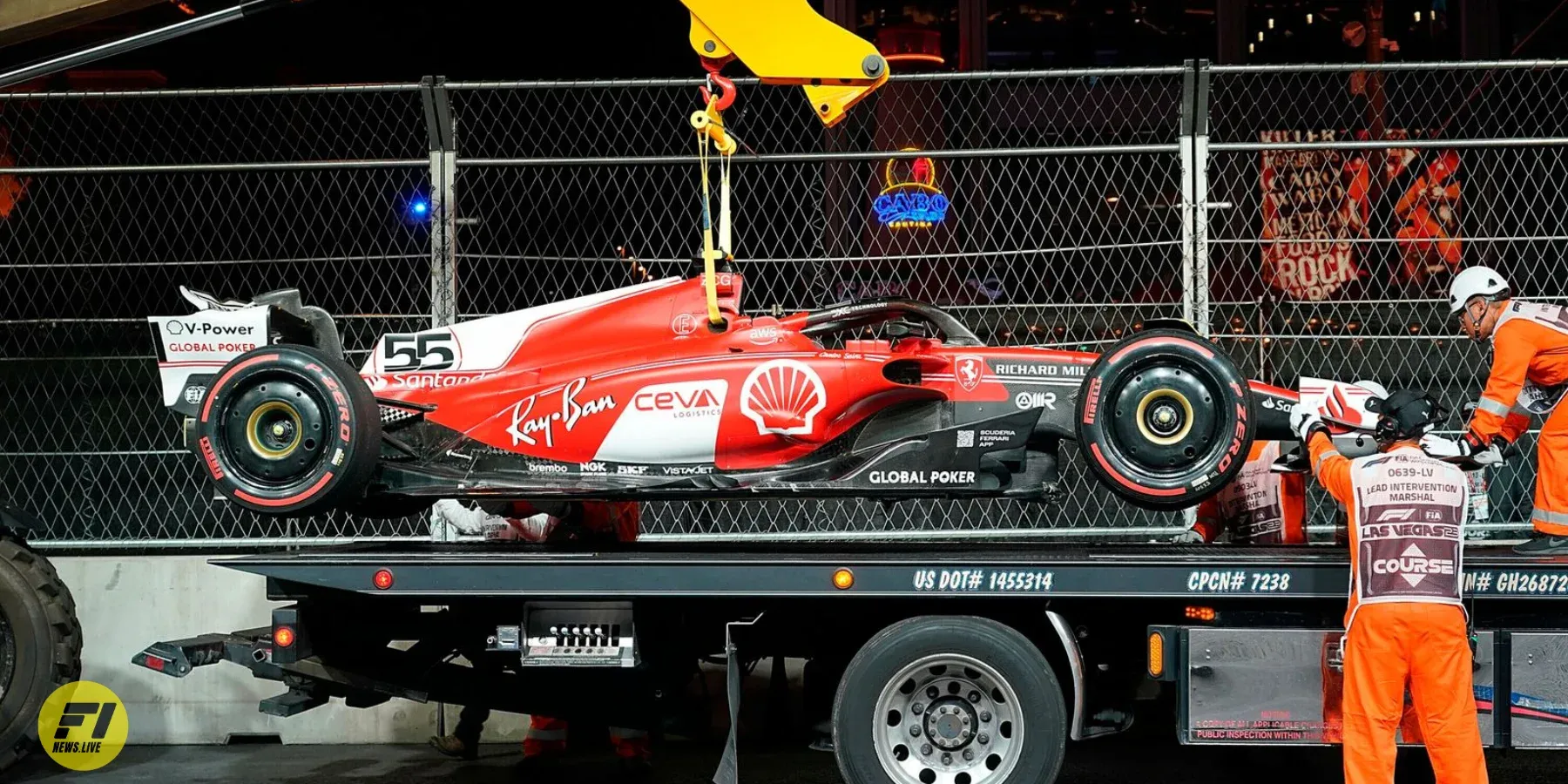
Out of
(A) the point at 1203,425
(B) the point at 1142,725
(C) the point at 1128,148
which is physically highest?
(C) the point at 1128,148

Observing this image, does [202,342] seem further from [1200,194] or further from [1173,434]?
[1200,194]

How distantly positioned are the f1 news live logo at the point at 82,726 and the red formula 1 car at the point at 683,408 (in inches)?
64.7

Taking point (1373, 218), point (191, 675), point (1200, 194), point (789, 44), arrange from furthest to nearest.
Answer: point (1373, 218)
point (191, 675)
point (1200, 194)
point (789, 44)

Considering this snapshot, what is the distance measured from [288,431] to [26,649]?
184cm

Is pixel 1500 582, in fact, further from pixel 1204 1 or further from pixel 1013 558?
pixel 1204 1

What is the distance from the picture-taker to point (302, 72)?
15703 millimetres

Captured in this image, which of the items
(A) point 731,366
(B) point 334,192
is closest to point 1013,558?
(A) point 731,366

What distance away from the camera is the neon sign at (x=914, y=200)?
12297mm

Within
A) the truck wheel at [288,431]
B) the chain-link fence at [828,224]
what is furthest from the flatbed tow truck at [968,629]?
the chain-link fence at [828,224]

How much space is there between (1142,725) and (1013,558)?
299 centimetres

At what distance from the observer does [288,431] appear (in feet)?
20.8

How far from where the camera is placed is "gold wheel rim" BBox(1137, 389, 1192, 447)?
618cm

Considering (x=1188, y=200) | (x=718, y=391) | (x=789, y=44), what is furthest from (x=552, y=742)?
(x=1188, y=200)

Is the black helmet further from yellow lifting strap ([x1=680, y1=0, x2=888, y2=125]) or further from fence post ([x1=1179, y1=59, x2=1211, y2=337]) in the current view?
yellow lifting strap ([x1=680, y1=0, x2=888, y2=125])
